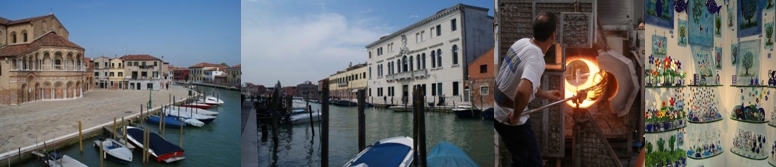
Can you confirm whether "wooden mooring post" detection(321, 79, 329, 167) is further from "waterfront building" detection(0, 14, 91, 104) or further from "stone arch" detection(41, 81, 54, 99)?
"stone arch" detection(41, 81, 54, 99)

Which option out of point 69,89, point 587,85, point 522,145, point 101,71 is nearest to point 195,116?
point 101,71

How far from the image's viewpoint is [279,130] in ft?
12.0

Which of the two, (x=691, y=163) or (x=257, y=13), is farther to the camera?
(x=691, y=163)

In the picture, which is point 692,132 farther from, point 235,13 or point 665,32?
point 235,13

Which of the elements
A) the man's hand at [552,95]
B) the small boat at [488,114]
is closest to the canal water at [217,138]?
the small boat at [488,114]

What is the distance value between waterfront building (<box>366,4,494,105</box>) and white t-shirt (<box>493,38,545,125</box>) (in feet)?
1.68

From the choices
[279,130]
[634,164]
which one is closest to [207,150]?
[279,130]

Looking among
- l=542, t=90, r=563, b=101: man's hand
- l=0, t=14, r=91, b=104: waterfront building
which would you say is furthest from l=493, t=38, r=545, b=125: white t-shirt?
l=0, t=14, r=91, b=104: waterfront building

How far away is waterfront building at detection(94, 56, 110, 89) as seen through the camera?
3.91 metres

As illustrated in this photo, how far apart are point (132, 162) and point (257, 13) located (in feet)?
4.09

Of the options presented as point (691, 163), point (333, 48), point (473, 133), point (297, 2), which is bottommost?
point (691, 163)

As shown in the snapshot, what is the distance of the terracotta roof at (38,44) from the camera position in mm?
3682

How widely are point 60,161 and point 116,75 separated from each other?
76 centimetres

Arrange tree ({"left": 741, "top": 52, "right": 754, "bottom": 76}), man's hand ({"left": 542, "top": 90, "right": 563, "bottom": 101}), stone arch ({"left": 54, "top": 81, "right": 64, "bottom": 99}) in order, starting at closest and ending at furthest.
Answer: man's hand ({"left": 542, "top": 90, "right": 563, "bottom": 101}) → stone arch ({"left": 54, "top": 81, "right": 64, "bottom": 99}) → tree ({"left": 741, "top": 52, "right": 754, "bottom": 76})
